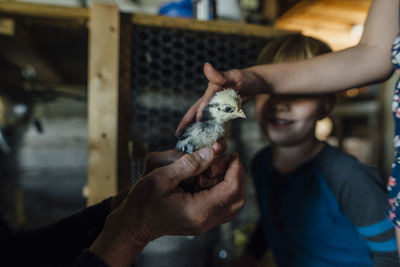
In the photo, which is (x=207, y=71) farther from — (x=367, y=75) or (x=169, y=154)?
(x=367, y=75)

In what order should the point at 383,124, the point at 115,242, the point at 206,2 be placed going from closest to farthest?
the point at 115,242, the point at 206,2, the point at 383,124

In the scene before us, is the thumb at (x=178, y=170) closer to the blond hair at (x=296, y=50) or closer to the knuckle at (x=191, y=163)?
the knuckle at (x=191, y=163)

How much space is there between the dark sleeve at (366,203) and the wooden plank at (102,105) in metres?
0.81

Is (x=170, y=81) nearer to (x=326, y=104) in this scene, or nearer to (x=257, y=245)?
(x=326, y=104)

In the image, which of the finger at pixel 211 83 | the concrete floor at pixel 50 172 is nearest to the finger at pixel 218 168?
the finger at pixel 211 83

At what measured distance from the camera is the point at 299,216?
0.97 m

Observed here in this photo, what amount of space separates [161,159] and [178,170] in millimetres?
172

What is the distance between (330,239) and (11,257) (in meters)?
1.03

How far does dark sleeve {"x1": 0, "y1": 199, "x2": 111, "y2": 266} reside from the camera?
2.37 ft

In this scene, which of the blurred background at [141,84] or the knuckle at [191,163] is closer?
the knuckle at [191,163]

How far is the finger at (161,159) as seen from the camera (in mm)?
666

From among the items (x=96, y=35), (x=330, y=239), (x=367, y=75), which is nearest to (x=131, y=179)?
(x=96, y=35)

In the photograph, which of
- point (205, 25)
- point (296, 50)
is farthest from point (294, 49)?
point (205, 25)

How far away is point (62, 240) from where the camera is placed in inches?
29.2
